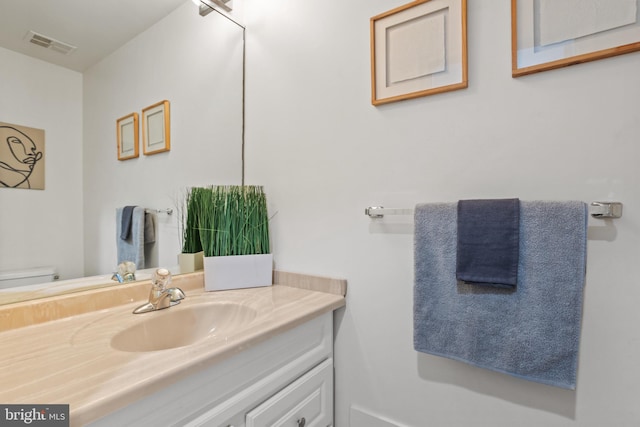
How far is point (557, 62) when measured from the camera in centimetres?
81

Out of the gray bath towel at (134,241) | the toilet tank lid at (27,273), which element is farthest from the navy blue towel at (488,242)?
the toilet tank lid at (27,273)

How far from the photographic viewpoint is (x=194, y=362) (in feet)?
2.12

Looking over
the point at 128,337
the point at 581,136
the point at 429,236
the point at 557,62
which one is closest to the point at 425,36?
the point at 557,62

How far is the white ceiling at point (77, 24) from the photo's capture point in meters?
0.88

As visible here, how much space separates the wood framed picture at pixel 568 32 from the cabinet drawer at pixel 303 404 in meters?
1.10

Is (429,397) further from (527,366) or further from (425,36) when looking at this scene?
(425,36)

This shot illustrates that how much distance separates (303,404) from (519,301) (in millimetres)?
702

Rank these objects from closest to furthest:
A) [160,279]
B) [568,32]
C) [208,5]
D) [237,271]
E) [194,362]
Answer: [194,362], [568,32], [160,279], [237,271], [208,5]

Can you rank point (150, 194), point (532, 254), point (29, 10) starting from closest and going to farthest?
point (532, 254) < point (29, 10) < point (150, 194)

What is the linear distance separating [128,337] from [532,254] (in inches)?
43.0

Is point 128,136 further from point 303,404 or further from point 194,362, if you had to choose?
point 303,404

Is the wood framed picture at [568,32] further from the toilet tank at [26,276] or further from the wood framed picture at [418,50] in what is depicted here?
the toilet tank at [26,276]

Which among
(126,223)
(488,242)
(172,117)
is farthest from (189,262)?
(488,242)

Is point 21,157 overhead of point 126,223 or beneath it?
overhead
